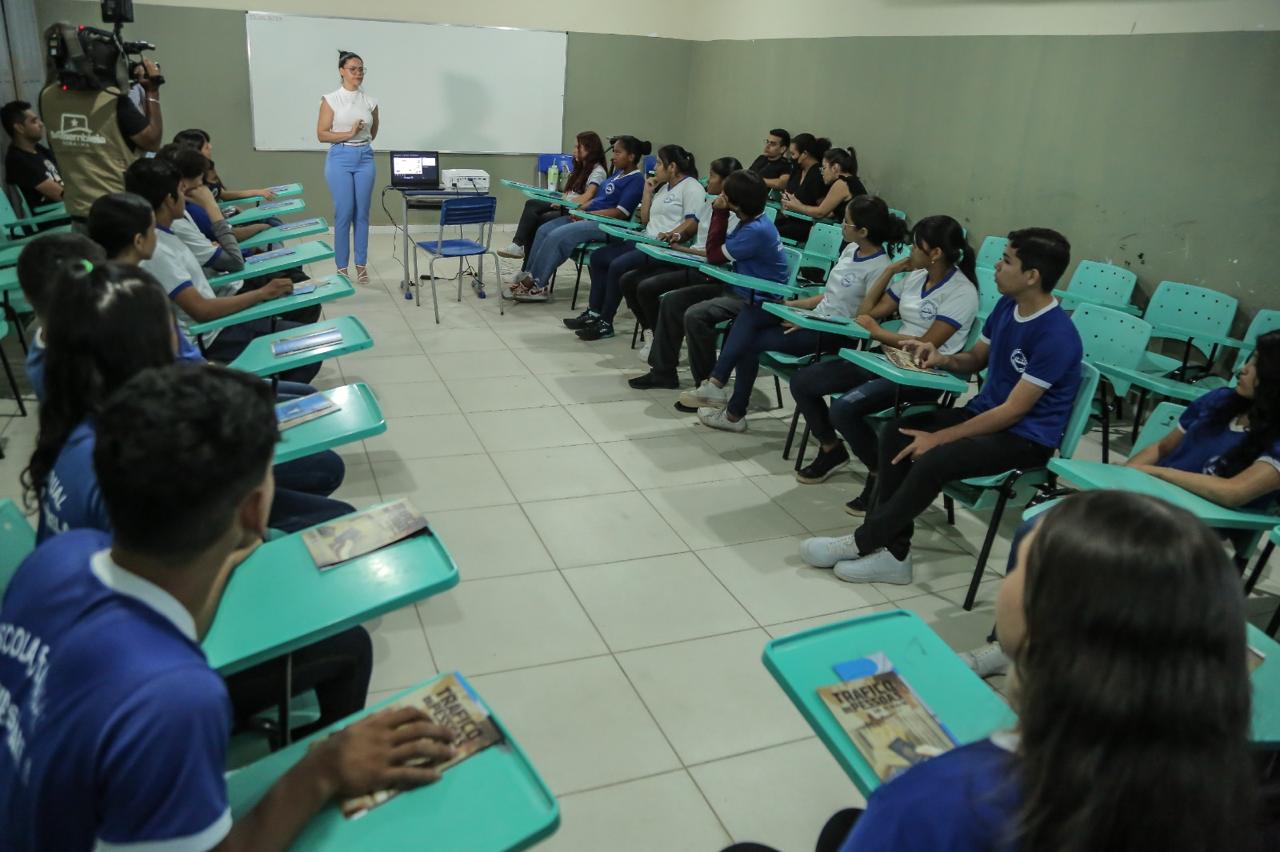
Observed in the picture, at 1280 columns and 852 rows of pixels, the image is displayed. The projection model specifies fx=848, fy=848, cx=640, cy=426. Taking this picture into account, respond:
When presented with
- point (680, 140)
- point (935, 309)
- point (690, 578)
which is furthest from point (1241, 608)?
point (680, 140)

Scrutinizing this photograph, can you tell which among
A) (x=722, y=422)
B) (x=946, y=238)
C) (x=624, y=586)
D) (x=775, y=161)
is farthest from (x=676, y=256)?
(x=775, y=161)

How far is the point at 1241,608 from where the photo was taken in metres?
0.80

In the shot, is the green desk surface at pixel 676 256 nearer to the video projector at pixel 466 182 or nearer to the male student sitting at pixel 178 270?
the male student sitting at pixel 178 270

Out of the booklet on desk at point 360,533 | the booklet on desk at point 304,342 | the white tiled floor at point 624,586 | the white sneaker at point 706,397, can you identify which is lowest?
the white tiled floor at point 624,586

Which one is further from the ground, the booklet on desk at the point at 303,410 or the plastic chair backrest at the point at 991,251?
the plastic chair backrest at the point at 991,251

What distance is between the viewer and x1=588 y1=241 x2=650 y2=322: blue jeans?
5668 mm

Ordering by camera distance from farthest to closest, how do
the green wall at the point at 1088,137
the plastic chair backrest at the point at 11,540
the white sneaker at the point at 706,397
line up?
1. the white sneaker at the point at 706,397
2. the green wall at the point at 1088,137
3. the plastic chair backrest at the point at 11,540

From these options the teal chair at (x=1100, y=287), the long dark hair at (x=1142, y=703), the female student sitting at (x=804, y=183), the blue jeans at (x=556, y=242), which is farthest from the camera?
the female student sitting at (x=804, y=183)

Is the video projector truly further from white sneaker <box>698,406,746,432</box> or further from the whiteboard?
white sneaker <box>698,406,746,432</box>

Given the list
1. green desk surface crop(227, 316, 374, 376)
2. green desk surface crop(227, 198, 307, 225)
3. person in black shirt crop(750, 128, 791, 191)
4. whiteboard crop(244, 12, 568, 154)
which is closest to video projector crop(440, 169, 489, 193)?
green desk surface crop(227, 198, 307, 225)

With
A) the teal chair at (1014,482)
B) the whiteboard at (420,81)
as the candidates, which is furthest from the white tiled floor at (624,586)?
the whiteboard at (420,81)

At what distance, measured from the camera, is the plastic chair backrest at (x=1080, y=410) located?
2.81m

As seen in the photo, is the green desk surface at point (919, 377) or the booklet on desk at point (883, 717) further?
the green desk surface at point (919, 377)

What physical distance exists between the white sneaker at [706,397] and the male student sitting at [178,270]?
2.01 meters
